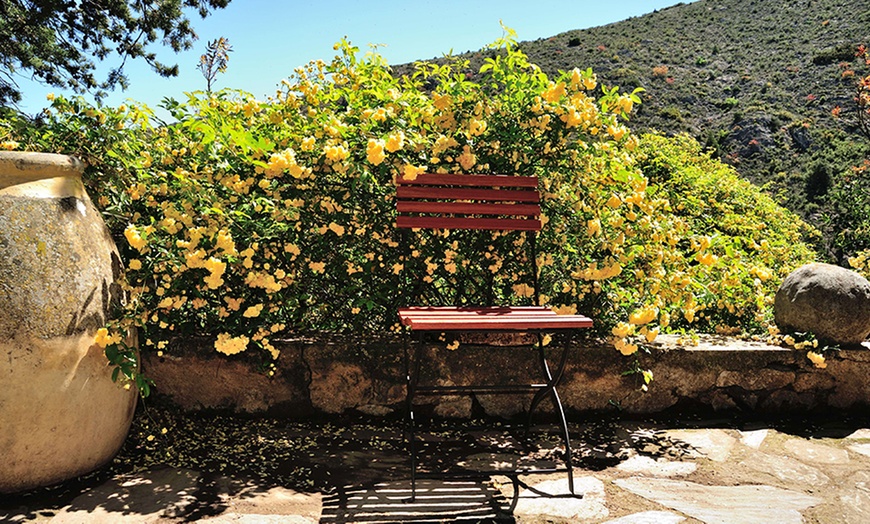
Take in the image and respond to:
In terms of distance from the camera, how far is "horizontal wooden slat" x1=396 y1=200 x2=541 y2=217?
282 centimetres

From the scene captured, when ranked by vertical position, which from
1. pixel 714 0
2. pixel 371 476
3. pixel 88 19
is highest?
pixel 714 0

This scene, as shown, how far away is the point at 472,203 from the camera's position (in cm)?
294

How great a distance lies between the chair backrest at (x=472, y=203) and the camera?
2.84 m

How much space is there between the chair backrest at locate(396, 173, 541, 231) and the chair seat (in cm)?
46

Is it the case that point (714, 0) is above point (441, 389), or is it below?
above

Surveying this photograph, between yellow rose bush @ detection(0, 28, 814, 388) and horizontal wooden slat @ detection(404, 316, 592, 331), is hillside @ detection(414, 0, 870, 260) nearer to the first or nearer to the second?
yellow rose bush @ detection(0, 28, 814, 388)

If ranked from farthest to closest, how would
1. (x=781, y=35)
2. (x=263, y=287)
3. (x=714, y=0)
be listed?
(x=714, y=0) < (x=781, y=35) < (x=263, y=287)

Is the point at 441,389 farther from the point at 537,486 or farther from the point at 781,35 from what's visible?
the point at 781,35

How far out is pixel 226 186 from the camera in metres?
2.77

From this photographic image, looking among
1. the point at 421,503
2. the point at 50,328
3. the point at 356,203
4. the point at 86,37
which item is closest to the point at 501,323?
the point at 421,503

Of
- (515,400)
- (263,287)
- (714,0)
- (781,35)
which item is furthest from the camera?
(714,0)

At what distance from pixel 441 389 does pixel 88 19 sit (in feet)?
37.2

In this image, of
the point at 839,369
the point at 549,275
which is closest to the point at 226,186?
the point at 549,275

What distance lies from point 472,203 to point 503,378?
0.85 meters
